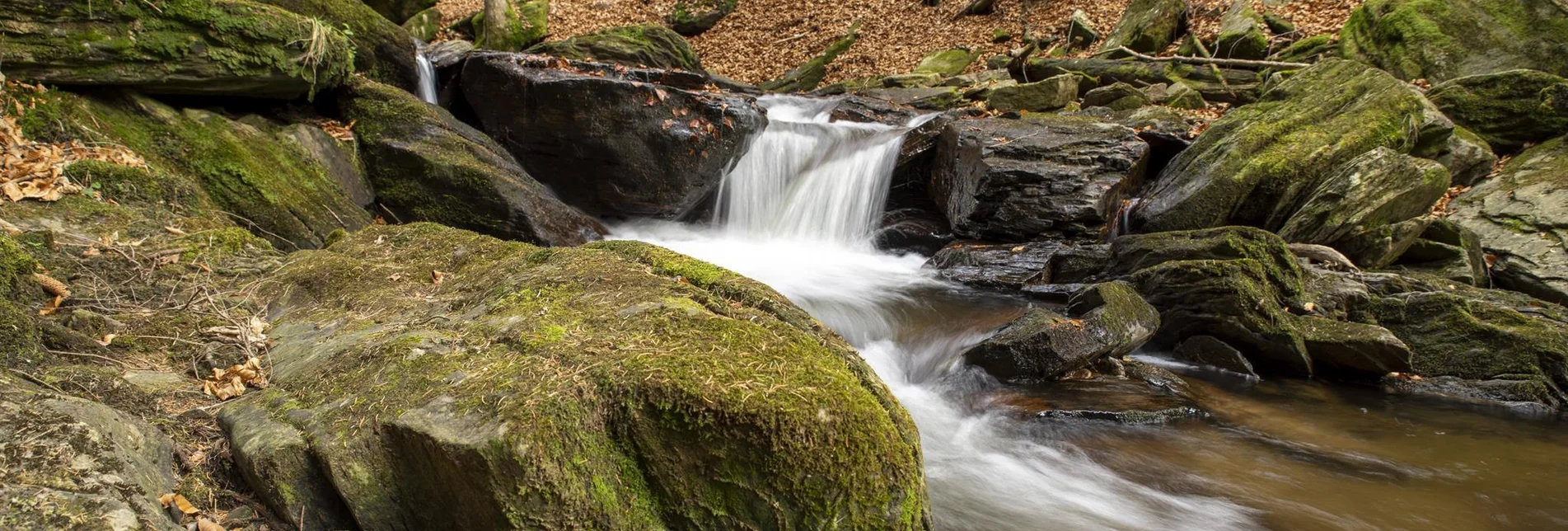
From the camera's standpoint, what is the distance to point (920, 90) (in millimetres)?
14922

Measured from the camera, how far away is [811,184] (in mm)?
11695

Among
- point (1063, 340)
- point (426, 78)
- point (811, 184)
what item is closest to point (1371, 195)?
point (1063, 340)

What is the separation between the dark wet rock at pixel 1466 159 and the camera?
9.02 metres

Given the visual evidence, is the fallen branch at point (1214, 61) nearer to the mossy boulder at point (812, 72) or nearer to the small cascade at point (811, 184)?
the small cascade at point (811, 184)

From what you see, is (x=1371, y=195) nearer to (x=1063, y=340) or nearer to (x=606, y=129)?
(x=1063, y=340)

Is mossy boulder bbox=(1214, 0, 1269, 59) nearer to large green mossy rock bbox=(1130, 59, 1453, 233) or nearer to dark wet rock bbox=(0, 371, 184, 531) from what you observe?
large green mossy rock bbox=(1130, 59, 1453, 233)

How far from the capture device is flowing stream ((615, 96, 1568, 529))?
4.29 meters

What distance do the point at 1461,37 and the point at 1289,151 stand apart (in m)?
5.10

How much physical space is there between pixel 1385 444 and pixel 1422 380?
181 cm

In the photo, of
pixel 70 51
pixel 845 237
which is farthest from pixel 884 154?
pixel 70 51

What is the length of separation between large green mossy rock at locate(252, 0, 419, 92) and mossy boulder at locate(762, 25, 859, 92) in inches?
357

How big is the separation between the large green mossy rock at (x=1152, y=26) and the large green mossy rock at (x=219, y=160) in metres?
14.6

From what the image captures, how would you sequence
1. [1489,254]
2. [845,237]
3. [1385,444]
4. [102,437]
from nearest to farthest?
[102,437] < [1385,444] < [1489,254] < [845,237]

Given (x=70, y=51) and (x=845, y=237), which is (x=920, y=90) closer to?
(x=845, y=237)
